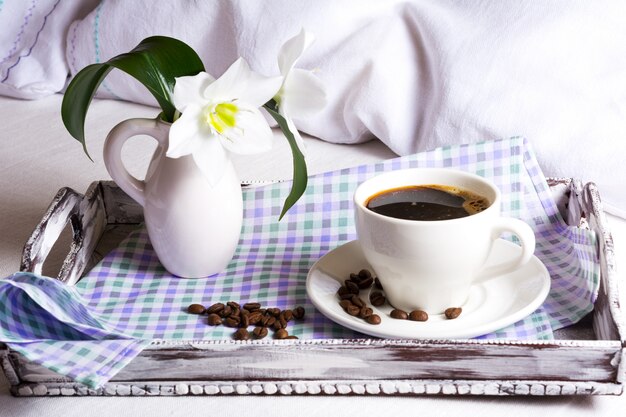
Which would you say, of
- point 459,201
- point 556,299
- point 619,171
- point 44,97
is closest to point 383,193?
point 459,201

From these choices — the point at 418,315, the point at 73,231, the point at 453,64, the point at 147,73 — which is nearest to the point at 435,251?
the point at 418,315

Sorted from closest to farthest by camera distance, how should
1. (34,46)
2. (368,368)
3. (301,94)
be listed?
(368,368) → (301,94) → (34,46)

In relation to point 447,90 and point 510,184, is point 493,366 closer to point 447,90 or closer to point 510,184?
point 510,184

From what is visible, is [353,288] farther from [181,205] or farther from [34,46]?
[34,46]

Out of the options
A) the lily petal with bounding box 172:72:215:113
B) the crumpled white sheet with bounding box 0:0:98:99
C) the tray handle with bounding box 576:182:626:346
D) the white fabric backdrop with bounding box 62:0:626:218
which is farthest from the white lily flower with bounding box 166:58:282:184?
the crumpled white sheet with bounding box 0:0:98:99

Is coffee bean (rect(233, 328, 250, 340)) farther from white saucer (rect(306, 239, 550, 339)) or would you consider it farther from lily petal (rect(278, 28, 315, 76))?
lily petal (rect(278, 28, 315, 76))

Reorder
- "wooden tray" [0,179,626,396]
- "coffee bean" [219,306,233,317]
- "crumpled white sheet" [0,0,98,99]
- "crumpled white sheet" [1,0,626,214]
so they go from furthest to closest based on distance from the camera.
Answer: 1. "crumpled white sheet" [0,0,98,99]
2. "crumpled white sheet" [1,0,626,214]
3. "coffee bean" [219,306,233,317]
4. "wooden tray" [0,179,626,396]
